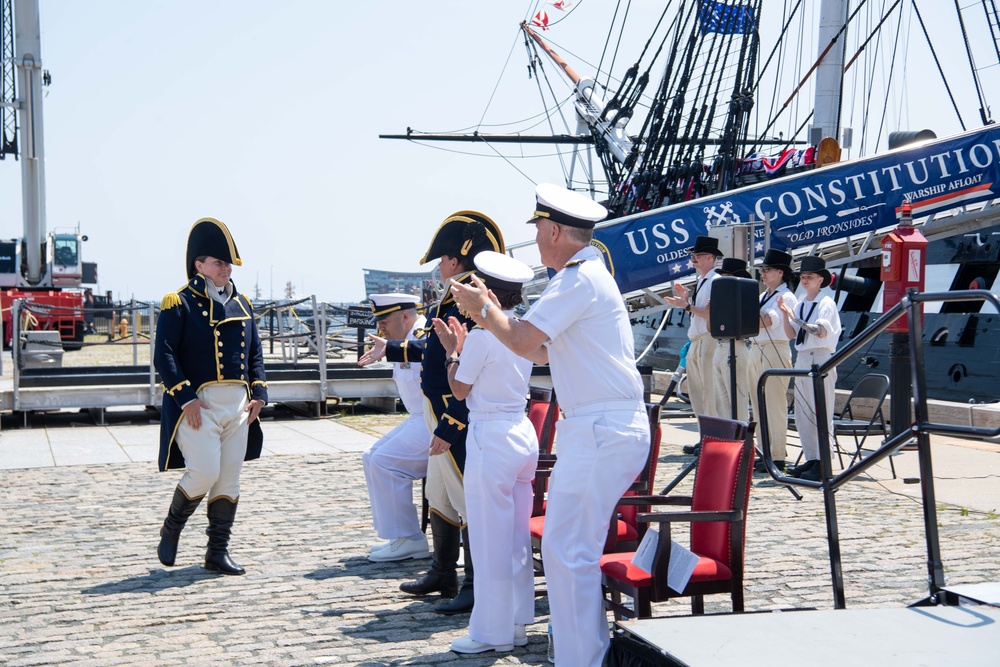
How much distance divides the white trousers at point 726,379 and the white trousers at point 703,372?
18 cm

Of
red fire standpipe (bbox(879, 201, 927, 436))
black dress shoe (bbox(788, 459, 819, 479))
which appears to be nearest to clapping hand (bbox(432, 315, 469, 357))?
black dress shoe (bbox(788, 459, 819, 479))

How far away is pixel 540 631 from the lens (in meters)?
5.17

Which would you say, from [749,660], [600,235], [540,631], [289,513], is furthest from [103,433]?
[749,660]

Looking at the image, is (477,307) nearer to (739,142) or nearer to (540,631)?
(540,631)

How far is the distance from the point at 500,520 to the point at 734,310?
3837 mm

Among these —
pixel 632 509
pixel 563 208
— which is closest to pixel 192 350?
pixel 632 509

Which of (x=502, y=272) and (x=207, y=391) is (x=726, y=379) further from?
(x=502, y=272)

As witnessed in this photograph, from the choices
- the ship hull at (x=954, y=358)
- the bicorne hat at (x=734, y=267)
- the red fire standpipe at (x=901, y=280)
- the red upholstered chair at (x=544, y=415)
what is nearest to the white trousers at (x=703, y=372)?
the bicorne hat at (x=734, y=267)

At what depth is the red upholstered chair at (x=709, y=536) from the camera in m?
4.14

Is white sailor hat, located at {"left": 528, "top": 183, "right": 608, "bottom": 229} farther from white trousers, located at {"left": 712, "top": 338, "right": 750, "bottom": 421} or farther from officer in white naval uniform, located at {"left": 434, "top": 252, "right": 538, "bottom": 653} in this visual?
white trousers, located at {"left": 712, "top": 338, "right": 750, "bottom": 421}

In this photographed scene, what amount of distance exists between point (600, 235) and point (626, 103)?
44.0ft

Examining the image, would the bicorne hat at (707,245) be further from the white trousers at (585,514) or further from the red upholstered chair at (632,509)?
the white trousers at (585,514)

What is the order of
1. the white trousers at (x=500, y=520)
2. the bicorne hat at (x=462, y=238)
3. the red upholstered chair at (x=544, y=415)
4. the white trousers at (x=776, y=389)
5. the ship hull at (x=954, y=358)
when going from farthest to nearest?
the ship hull at (x=954, y=358) → the white trousers at (x=776, y=389) → the red upholstered chair at (x=544, y=415) → the bicorne hat at (x=462, y=238) → the white trousers at (x=500, y=520)

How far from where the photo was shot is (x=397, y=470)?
6.61 metres
